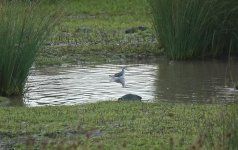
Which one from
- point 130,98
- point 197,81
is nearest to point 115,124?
point 130,98

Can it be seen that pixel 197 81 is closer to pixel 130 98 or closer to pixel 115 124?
pixel 130 98

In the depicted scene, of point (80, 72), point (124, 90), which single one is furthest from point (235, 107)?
point (80, 72)

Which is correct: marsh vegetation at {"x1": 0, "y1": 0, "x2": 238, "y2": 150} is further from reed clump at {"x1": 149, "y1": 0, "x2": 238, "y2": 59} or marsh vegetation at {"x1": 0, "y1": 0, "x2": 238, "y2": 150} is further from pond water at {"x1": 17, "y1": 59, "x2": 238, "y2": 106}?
pond water at {"x1": 17, "y1": 59, "x2": 238, "y2": 106}

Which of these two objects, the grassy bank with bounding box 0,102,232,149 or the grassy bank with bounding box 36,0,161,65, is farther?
the grassy bank with bounding box 36,0,161,65

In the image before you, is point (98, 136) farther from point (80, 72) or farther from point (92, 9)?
point (92, 9)

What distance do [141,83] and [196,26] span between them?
2.86 metres

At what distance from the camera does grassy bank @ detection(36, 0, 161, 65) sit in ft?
53.5

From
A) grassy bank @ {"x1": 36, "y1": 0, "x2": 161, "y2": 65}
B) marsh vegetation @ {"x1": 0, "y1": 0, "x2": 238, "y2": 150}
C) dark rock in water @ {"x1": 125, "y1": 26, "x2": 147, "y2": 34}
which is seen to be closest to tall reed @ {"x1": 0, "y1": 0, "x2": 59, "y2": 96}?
marsh vegetation @ {"x1": 0, "y1": 0, "x2": 238, "y2": 150}

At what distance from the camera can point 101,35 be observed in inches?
750

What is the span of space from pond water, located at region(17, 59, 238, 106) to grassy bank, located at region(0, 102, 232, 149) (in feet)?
4.15

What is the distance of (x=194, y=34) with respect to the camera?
15.4 m

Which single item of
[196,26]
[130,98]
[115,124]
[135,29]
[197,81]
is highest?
[115,124]

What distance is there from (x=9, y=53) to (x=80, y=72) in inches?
107

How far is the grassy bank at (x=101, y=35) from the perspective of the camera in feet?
53.5
